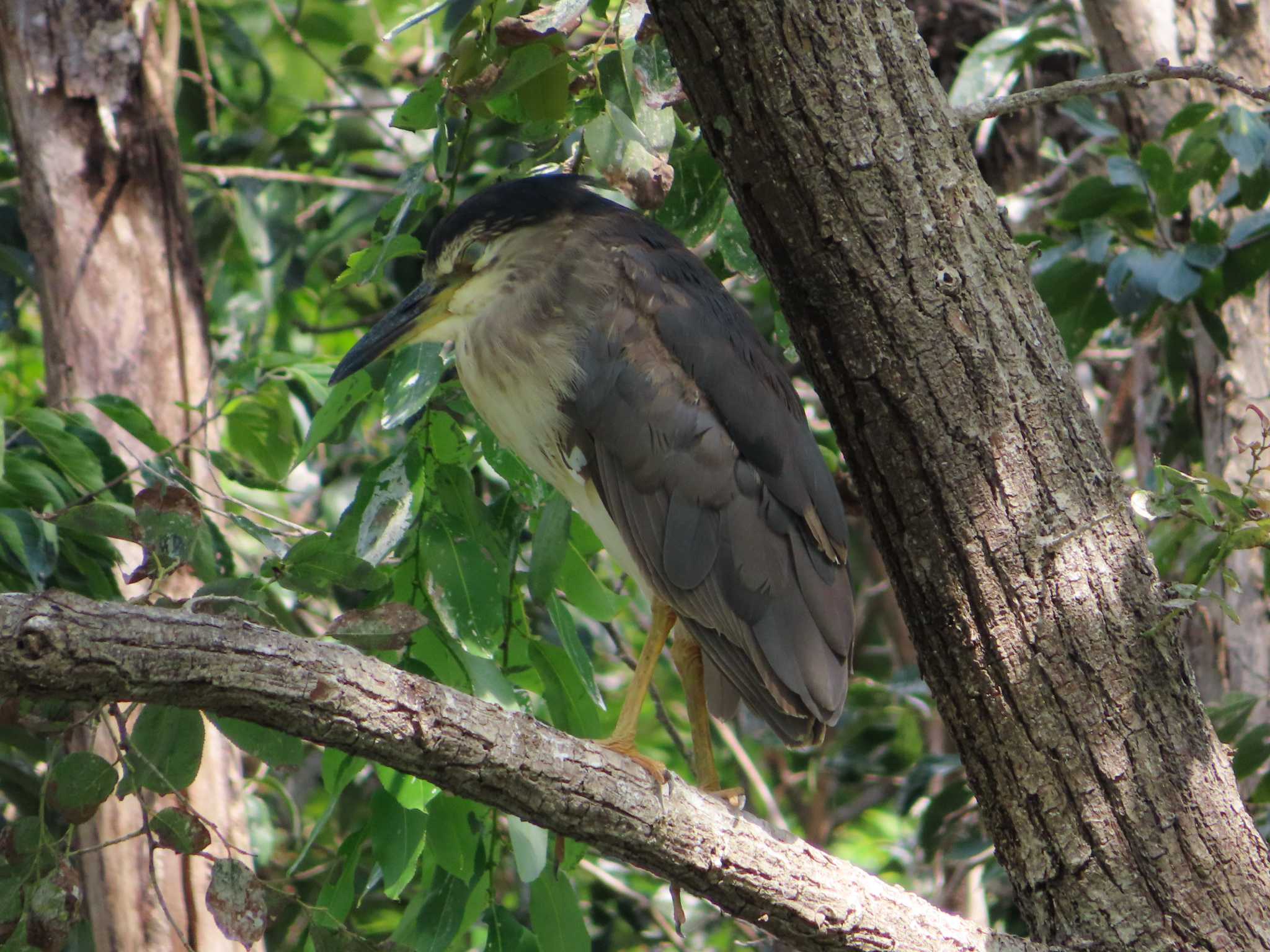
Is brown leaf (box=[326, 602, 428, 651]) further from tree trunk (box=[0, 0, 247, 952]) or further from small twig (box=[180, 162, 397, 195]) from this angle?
small twig (box=[180, 162, 397, 195])

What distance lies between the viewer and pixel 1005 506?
2.09 metres

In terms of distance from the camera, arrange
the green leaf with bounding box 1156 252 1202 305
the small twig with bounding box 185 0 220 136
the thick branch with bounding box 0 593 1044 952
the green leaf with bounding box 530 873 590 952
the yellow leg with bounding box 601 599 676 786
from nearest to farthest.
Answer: the thick branch with bounding box 0 593 1044 952, the green leaf with bounding box 530 873 590 952, the yellow leg with bounding box 601 599 676 786, the green leaf with bounding box 1156 252 1202 305, the small twig with bounding box 185 0 220 136

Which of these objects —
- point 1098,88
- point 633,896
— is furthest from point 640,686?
point 633,896

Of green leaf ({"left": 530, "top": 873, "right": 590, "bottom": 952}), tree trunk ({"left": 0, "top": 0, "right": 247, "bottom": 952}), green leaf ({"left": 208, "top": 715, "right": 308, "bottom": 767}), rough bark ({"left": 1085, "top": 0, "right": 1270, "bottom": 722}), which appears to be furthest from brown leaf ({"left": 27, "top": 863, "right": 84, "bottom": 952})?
rough bark ({"left": 1085, "top": 0, "right": 1270, "bottom": 722})

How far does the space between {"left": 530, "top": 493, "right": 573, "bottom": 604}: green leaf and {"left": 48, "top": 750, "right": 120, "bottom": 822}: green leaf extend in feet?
2.69

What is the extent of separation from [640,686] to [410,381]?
30.2 inches

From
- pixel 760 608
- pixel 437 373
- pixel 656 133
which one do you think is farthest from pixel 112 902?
pixel 656 133

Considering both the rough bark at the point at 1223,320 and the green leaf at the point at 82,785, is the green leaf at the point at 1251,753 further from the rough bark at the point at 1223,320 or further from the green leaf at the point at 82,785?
the green leaf at the point at 82,785

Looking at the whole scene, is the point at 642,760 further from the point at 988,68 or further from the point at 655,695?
the point at 988,68

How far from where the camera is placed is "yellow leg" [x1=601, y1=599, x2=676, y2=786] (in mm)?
2535

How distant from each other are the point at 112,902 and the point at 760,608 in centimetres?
179

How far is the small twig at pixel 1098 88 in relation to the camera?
2041mm

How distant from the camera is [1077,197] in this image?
3336 mm

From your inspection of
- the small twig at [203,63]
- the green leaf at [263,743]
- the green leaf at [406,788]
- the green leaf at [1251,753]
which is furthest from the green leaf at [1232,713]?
the small twig at [203,63]
